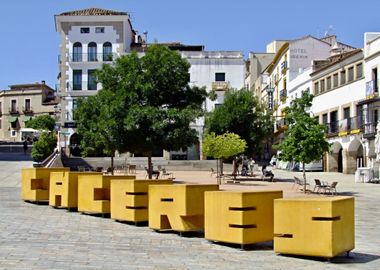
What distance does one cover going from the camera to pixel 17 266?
8.84 metres

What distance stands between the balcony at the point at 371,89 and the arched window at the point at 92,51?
27.0 metres

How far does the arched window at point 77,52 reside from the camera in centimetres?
5812

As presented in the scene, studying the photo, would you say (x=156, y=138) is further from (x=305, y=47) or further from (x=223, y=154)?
(x=305, y=47)

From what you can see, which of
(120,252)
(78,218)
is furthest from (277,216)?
(78,218)

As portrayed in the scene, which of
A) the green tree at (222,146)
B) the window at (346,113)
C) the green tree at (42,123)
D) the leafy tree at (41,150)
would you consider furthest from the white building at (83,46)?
the green tree at (222,146)

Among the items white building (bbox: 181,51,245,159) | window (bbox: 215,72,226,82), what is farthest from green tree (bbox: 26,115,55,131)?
window (bbox: 215,72,226,82)

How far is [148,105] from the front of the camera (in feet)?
86.6

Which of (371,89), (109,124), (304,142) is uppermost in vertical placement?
(371,89)

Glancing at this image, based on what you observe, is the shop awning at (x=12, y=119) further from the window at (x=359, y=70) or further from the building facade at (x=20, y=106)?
the window at (x=359, y=70)

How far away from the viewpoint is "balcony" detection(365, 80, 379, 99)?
39806mm

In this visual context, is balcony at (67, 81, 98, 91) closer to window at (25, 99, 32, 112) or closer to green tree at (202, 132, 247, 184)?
green tree at (202, 132, 247, 184)

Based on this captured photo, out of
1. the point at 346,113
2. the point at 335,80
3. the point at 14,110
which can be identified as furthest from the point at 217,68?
the point at 14,110

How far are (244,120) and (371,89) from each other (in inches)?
357

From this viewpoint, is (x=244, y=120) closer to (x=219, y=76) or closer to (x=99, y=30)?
(x=219, y=76)
